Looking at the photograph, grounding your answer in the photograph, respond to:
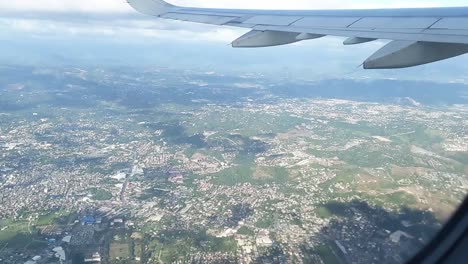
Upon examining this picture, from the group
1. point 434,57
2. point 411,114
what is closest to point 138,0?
point 434,57

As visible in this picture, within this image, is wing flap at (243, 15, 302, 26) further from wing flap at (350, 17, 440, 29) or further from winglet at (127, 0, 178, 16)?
winglet at (127, 0, 178, 16)

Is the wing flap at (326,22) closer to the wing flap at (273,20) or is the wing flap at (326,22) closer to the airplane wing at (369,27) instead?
the airplane wing at (369,27)

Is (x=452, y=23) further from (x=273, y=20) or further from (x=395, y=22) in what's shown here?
(x=273, y=20)

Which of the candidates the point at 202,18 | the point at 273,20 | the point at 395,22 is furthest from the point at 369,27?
the point at 202,18

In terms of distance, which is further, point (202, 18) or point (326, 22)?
point (202, 18)

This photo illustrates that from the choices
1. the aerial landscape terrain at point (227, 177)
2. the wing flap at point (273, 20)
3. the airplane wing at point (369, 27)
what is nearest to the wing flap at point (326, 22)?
the airplane wing at point (369, 27)

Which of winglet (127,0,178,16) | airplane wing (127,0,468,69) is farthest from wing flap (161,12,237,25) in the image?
winglet (127,0,178,16)
